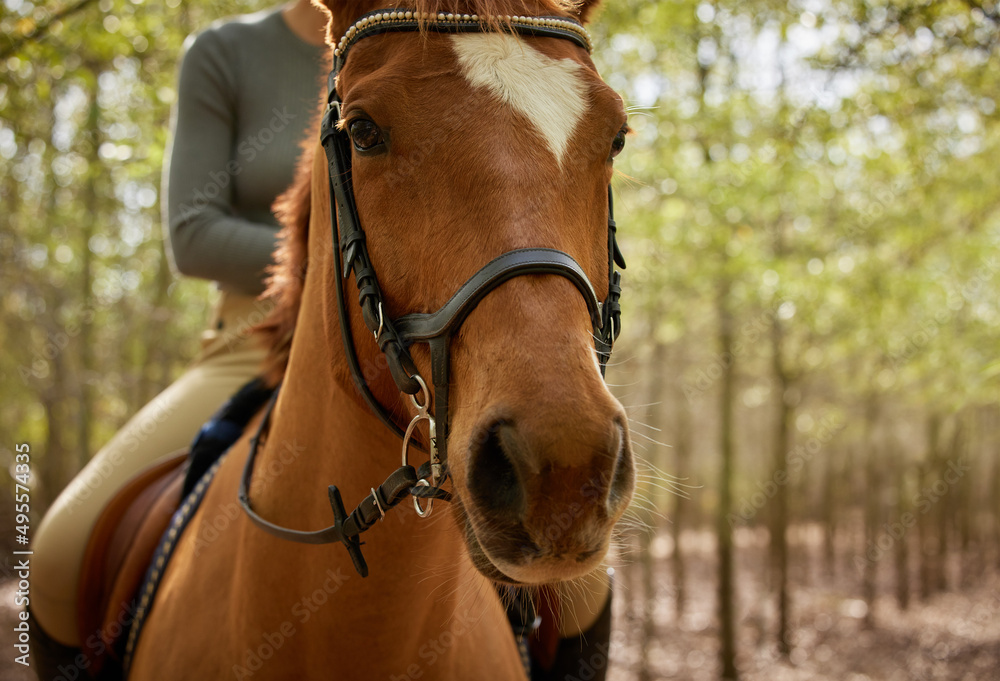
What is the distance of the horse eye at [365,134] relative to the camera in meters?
1.79

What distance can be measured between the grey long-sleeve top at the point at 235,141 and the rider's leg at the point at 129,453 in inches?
15.4

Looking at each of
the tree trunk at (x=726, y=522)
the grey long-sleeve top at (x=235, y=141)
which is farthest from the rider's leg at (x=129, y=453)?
the tree trunk at (x=726, y=522)

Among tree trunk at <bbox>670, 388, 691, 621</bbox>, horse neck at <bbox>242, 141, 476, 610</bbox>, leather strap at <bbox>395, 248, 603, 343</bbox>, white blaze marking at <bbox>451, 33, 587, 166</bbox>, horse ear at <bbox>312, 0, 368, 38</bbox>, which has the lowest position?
tree trunk at <bbox>670, 388, 691, 621</bbox>

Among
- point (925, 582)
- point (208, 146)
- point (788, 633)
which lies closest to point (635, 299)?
point (788, 633)

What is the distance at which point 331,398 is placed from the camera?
2105 mm

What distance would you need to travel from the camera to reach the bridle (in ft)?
5.21

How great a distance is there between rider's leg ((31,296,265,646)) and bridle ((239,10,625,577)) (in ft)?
4.52

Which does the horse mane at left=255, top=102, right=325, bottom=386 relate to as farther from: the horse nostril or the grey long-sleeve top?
the horse nostril

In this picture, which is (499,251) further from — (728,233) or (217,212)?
(728,233)

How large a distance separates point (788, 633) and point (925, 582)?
959 cm

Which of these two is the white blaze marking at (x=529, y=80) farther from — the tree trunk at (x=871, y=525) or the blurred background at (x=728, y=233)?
the tree trunk at (x=871, y=525)

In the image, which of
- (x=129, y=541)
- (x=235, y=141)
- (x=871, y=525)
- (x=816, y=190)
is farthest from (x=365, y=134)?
(x=871, y=525)

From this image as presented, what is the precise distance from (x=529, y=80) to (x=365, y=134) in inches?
17.7

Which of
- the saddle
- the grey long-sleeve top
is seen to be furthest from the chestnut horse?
the grey long-sleeve top
